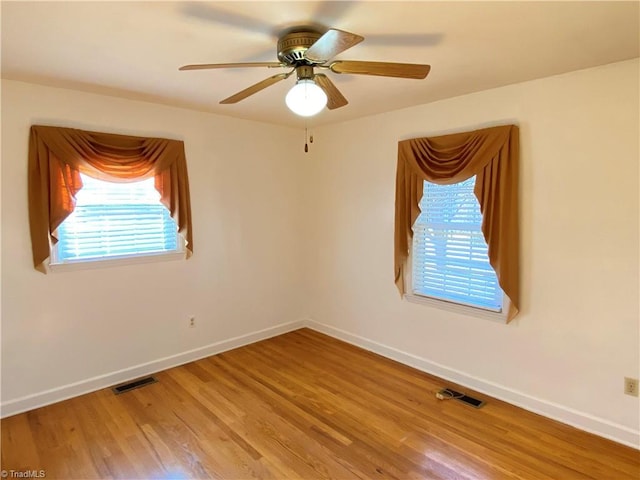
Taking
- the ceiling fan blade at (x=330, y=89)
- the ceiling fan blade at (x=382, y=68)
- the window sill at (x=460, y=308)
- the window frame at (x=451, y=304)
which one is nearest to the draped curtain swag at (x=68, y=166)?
the ceiling fan blade at (x=330, y=89)

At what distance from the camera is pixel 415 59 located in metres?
2.28

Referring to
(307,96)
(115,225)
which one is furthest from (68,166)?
(307,96)

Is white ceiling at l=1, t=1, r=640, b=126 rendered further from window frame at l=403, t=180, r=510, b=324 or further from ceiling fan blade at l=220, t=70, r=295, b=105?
window frame at l=403, t=180, r=510, b=324

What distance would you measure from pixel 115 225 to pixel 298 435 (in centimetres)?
223

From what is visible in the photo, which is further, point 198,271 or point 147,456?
point 198,271

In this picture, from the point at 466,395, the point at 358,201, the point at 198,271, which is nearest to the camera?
the point at 466,395

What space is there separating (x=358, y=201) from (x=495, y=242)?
151 centimetres

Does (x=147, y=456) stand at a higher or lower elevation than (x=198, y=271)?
lower

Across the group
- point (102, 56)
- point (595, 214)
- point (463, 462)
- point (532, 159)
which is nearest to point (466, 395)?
point (463, 462)

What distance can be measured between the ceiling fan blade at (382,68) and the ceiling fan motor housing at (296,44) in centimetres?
15

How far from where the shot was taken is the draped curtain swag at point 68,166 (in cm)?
275

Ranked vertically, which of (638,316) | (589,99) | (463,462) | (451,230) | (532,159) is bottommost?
(463,462)

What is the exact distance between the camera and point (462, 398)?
2.96m

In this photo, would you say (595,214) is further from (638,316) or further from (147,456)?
(147,456)
